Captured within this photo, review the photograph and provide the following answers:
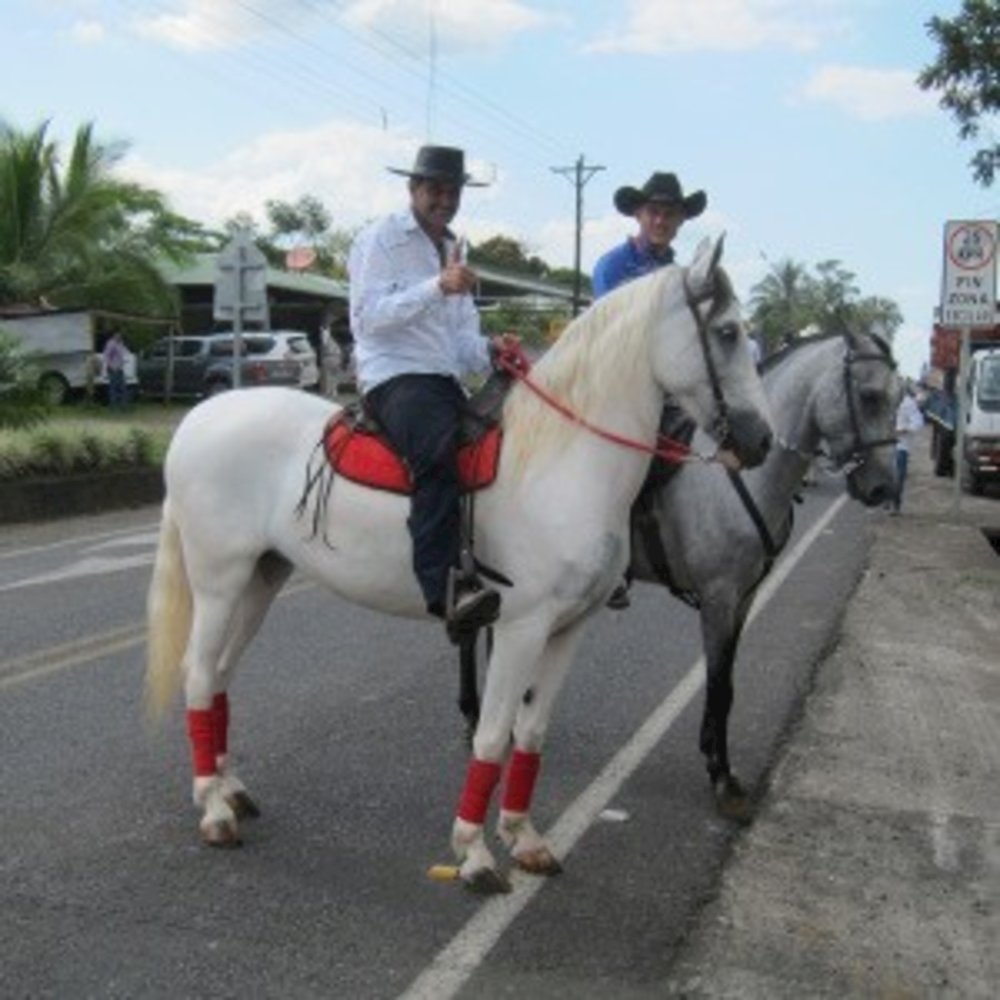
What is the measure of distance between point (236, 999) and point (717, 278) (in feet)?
9.05

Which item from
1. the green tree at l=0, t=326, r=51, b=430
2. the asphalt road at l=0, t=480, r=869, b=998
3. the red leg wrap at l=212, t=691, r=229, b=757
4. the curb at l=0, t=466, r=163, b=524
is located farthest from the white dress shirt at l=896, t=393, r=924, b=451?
the red leg wrap at l=212, t=691, r=229, b=757

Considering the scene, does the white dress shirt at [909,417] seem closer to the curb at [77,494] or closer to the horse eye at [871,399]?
the curb at [77,494]

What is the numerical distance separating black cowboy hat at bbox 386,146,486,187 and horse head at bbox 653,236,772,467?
89cm

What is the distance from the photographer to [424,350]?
5.14m

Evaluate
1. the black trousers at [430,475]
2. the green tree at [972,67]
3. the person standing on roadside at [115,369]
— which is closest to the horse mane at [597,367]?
the black trousers at [430,475]

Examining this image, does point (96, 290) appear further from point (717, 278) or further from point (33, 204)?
point (717, 278)

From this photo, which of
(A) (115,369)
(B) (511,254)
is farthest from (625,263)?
(B) (511,254)

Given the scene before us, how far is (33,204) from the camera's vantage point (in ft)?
101

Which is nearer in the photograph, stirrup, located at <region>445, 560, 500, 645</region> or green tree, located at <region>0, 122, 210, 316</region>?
stirrup, located at <region>445, 560, 500, 645</region>

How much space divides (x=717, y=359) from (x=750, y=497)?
1457 mm

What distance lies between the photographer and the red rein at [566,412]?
16.1 feet

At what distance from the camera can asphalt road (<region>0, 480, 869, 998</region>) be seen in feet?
13.9

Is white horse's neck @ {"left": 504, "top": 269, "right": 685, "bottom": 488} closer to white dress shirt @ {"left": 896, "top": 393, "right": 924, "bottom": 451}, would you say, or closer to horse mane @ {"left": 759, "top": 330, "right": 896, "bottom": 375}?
horse mane @ {"left": 759, "top": 330, "right": 896, "bottom": 375}

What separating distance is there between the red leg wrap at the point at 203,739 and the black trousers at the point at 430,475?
1131 millimetres
